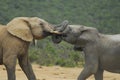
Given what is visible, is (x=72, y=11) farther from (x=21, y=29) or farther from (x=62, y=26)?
(x=62, y=26)

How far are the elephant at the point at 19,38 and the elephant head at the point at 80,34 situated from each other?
0.78ft

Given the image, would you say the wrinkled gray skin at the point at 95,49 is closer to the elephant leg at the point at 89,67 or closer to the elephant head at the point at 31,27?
the elephant leg at the point at 89,67

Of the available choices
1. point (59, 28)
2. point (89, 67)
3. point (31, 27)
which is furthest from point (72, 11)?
point (89, 67)

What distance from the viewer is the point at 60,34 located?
10094mm

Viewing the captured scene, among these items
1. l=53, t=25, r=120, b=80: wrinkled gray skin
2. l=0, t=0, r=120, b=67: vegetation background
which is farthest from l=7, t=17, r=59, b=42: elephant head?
l=0, t=0, r=120, b=67: vegetation background

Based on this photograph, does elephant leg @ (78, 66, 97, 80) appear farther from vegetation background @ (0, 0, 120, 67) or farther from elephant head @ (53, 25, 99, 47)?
vegetation background @ (0, 0, 120, 67)

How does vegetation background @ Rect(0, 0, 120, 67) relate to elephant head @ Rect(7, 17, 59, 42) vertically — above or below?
below

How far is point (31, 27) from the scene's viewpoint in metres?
10.3

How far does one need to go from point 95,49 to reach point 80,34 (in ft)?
1.44

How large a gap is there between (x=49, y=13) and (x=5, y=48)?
A: 25.7 metres

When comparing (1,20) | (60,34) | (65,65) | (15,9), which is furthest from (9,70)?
(15,9)

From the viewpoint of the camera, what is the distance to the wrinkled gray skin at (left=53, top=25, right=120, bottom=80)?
9859mm

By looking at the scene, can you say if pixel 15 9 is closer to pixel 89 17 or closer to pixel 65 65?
pixel 89 17

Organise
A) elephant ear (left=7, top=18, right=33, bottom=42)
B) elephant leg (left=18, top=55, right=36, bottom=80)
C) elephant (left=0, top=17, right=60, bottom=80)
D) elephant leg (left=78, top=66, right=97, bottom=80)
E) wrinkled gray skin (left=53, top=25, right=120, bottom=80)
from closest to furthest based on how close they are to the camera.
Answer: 1. elephant leg (left=78, top=66, right=97, bottom=80)
2. wrinkled gray skin (left=53, top=25, right=120, bottom=80)
3. elephant (left=0, top=17, right=60, bottom=80)
4. elephant ear (left=7, top=18, right=33, bottom=42)
5. elephant leg (left=18, top=55, right=36, bottom=80)
